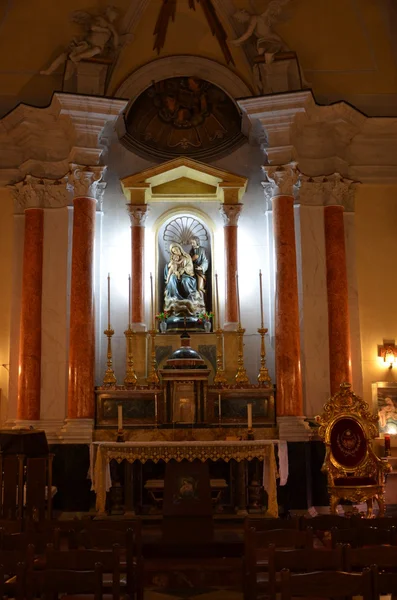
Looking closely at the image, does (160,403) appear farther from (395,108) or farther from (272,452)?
(395,108)

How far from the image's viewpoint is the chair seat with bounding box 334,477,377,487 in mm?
9248

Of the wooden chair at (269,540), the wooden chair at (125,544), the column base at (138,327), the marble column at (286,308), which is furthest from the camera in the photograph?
the column base at (138,327)

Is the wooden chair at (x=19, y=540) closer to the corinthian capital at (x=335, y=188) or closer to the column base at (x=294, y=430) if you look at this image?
the column base at (x=294, y=430)

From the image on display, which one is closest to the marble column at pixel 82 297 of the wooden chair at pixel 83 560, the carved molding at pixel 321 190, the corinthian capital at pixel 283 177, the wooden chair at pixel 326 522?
the corinthian capital at pixel 283 177

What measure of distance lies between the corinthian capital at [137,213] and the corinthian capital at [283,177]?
2055 mm

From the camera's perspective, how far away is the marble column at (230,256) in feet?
38.9

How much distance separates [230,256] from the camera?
1192cm

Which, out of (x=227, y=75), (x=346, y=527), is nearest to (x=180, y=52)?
(x=227, y=75)

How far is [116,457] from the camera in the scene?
930 cm

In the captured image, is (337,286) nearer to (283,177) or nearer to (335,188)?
(335,188)

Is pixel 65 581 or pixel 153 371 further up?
pixel 153 371

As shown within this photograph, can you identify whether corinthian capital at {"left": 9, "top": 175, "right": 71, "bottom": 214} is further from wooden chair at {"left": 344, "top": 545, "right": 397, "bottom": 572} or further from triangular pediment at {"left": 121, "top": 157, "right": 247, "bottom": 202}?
wooden chair at {"left": 344, "top": 545, "right": 397, "bottom": 572}

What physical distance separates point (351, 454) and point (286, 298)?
8.15 feet

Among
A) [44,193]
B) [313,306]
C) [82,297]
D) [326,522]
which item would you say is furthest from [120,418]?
[326,522]
